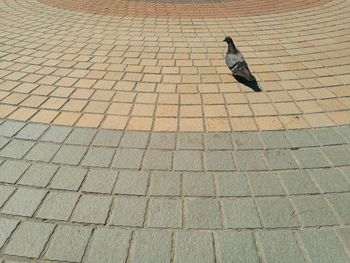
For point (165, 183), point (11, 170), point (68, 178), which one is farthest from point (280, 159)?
point (11, 170)

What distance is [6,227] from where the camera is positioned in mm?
2473

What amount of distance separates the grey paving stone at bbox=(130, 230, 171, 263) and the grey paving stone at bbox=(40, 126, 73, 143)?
1553mm

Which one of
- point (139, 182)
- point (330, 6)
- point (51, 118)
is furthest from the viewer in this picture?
point (330, 6)

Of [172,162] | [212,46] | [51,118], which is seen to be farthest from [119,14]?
[172,162]

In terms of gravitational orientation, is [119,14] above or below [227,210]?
below

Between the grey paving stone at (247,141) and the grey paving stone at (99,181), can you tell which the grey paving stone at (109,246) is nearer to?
the grey paving stone at (99,181)

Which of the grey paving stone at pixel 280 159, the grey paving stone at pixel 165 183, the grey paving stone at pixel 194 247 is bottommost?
the grey paving stone at pixel 165 183

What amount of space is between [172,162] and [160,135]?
466 millimetres

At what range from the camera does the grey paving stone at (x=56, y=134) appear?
3432 mm

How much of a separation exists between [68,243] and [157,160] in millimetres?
1137

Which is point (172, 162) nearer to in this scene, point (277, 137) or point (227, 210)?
point (227, 210)

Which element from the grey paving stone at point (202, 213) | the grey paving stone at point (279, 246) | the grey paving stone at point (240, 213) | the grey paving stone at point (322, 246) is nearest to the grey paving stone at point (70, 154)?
the grey paving stone at point (202, 213)

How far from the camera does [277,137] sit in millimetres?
3432

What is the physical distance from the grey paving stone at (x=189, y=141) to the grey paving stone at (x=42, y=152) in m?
1.26
